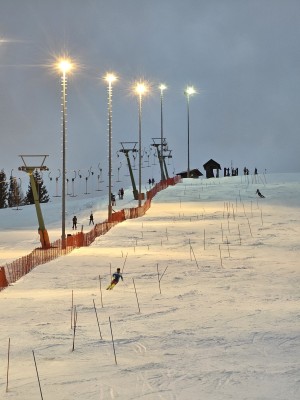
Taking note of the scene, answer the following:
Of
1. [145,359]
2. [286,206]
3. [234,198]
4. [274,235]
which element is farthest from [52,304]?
[234,198]

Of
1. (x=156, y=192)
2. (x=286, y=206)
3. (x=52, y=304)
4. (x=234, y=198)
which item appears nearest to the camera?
(x=52, y=304)

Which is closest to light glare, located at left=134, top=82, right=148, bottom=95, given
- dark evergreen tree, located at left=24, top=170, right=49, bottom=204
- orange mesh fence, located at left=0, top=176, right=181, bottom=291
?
A: orange mesh fence, located at left=0, top=176, right=181, bottom=291

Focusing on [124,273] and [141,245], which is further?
[141,245]

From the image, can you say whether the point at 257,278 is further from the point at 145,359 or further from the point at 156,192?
the point at 156,192

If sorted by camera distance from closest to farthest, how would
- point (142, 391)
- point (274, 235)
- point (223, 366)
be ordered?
point (142, 391) → point (223, 366) → point (274, 235)

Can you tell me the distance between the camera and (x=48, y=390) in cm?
927

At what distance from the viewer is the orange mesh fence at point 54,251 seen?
2164cm

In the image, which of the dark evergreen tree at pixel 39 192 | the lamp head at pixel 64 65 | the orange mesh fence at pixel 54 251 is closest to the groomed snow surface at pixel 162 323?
the orange mesh fence at pixel 54 251

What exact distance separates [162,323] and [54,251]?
15.2 m

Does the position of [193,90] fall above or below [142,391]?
above

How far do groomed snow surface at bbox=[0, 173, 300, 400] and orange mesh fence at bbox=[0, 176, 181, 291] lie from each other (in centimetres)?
58

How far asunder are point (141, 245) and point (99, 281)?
9.46 metres

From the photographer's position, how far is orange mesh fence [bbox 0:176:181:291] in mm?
21641

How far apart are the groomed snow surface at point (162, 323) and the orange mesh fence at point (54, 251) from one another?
583 mm
